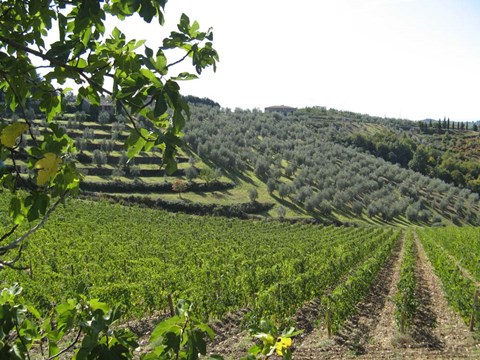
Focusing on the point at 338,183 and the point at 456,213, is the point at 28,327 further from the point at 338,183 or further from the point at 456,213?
the point at 456,213

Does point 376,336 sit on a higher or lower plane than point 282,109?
lower

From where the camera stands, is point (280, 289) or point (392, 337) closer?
point (392, 337)

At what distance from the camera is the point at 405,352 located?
11914 millimetres

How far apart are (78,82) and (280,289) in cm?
1484

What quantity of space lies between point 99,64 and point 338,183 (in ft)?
239

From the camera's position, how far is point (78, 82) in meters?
2.14

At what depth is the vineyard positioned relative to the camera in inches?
524

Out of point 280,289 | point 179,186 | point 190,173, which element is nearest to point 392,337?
point 280,289

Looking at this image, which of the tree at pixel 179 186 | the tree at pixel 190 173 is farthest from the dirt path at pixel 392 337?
the tree at pixel 190 173

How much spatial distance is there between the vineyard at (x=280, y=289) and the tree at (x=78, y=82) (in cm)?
434

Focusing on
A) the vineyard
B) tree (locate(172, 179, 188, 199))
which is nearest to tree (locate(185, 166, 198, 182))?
tree (locate(172, 179, 188, 199))

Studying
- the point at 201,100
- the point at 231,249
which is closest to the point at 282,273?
the point at 231,249

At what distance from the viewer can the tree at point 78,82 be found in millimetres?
1554

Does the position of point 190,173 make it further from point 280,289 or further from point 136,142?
point 136,142
